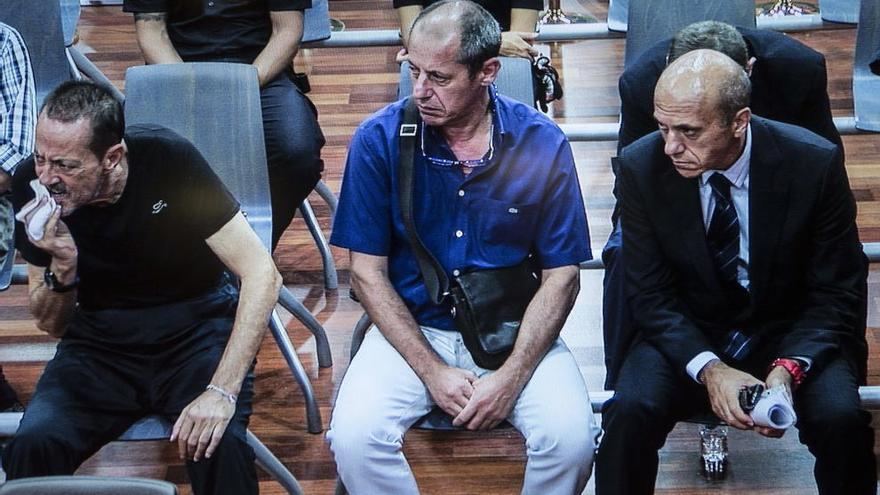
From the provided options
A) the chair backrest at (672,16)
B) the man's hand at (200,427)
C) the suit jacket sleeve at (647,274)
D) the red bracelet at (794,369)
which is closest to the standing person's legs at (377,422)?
the man's hand at (200,427)

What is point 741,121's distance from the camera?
2664 millimetres

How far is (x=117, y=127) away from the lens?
107 inches

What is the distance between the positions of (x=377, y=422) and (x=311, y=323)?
0.83m

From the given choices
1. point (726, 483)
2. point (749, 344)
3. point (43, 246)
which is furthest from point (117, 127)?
point (726, 483)

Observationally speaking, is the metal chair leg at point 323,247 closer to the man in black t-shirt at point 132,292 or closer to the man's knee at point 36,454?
the man in black t-shirt at point 132,292

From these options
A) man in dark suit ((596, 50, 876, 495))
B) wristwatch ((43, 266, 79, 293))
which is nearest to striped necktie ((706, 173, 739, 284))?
man in dark suit ((596, 50, 876, 495))

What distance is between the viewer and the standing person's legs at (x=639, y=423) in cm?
266

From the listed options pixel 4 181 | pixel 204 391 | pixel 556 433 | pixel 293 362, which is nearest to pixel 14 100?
pixel 4 181

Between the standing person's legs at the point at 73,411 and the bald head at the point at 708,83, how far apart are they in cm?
120

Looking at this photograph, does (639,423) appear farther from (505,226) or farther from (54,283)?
(54,283)

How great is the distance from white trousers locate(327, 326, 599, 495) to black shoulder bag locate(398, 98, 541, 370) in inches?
4.3

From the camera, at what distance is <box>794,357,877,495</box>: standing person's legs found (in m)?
2.59

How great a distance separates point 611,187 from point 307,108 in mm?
1184

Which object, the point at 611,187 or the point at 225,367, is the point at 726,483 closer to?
the point at 225,367
